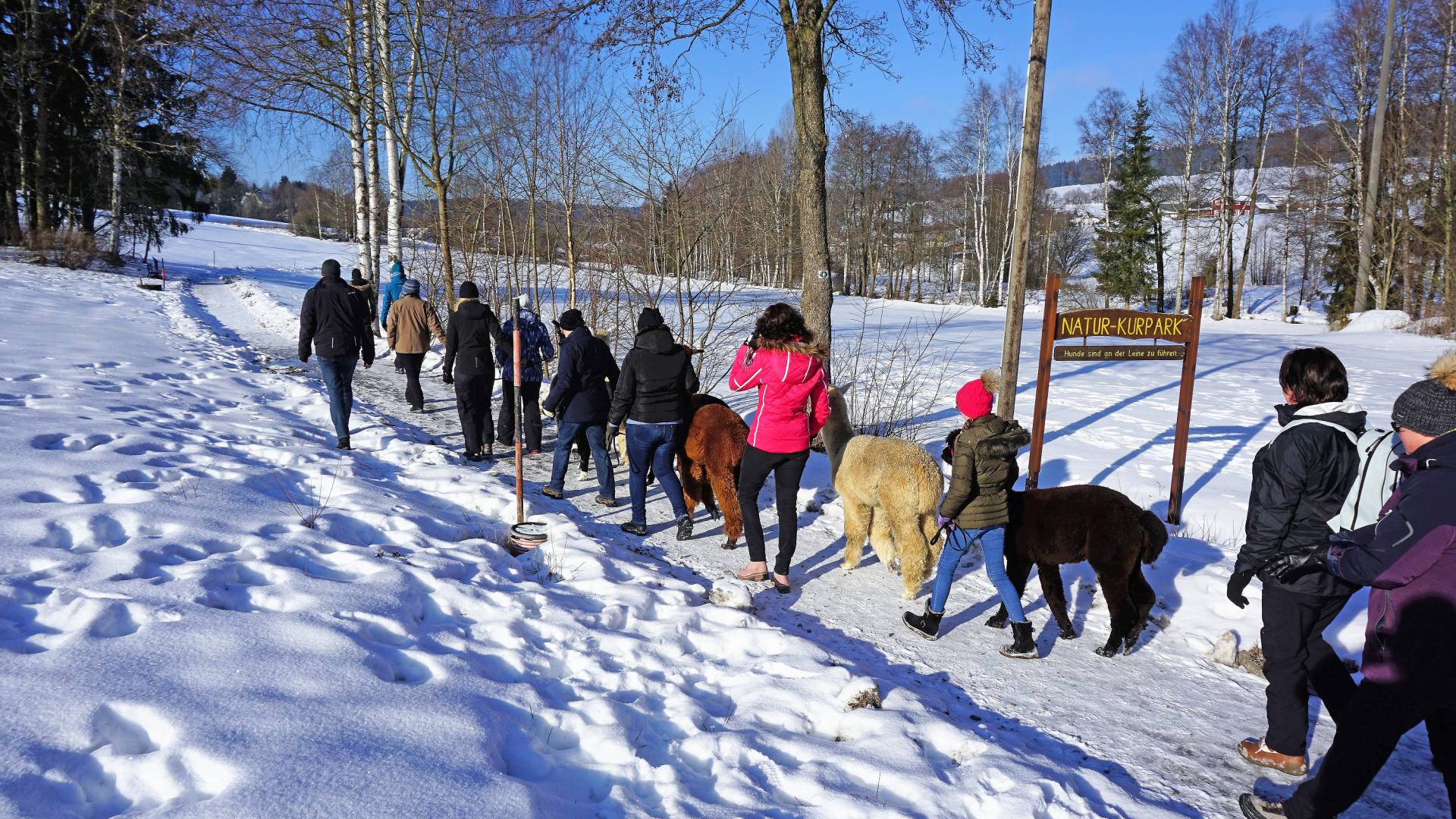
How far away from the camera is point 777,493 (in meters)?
5.17

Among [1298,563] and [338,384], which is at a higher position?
[338,384]

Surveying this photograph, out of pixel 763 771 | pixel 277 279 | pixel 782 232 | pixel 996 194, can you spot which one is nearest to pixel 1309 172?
pixel 996 194

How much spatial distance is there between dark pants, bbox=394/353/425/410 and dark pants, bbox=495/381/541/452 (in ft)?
5.90

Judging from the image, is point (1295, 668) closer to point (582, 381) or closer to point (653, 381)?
point (653, 381)

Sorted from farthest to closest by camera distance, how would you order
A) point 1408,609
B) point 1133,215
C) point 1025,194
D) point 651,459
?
point 1133,215 < point 1025,194 < point 651,459 < point 1408,609

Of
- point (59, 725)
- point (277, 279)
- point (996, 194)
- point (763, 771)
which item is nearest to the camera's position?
point (59, 725)

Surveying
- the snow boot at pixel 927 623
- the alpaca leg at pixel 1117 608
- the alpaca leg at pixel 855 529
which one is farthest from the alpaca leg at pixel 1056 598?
the alpaca leg at pixel 855 529

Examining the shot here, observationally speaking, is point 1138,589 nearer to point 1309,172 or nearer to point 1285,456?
point 1285,456

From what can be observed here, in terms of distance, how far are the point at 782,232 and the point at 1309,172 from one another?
34.4 m

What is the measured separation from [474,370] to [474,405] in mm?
396

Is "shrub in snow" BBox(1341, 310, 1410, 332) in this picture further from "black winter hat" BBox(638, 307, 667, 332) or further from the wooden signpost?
"black winter hat" BBox(638, 307, 667, 332)

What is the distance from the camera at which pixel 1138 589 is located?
455cm

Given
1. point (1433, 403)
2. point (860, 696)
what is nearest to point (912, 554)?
point (860, 696)

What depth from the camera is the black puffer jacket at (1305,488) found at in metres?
3.06
